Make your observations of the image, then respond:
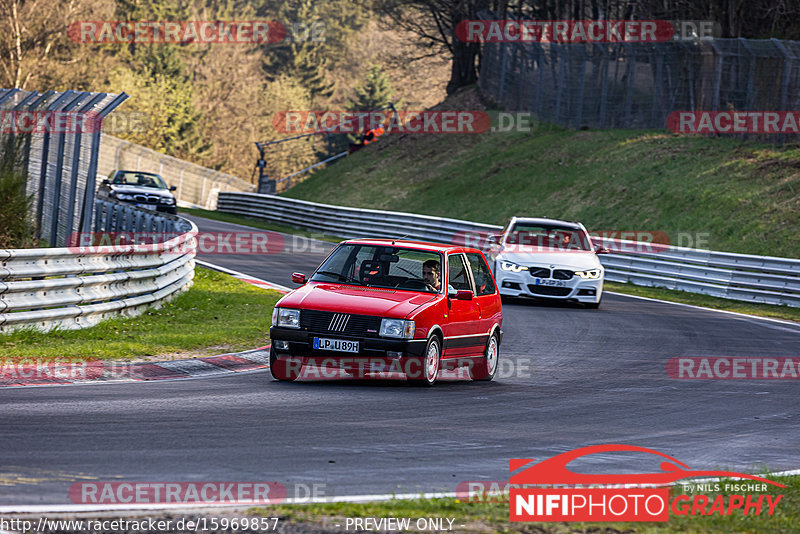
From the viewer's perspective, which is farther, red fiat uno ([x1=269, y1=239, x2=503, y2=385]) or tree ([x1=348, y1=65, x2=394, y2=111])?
tree ([x1=348, y1=65, x2=394, y2=111])

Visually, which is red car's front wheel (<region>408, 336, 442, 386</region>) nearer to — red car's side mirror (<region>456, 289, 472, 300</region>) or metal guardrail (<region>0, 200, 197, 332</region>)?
red car's side mirror (<region>456, 289, 472, 300</region>)

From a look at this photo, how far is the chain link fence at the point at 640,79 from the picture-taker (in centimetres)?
3550

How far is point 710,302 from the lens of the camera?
23.8 metres

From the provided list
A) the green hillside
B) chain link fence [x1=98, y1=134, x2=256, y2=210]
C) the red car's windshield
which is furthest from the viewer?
chain link fence [x1=98, y1=134, x2=256, y2=210]

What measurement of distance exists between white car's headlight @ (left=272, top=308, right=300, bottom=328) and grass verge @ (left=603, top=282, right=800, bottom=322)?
1345cm

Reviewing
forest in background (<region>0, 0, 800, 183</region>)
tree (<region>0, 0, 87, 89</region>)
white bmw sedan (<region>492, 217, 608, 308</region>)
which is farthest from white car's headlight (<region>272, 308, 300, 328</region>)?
tree (<region>0, 0, 87, 89</region>)

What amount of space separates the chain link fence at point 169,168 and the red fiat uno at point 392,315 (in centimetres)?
4893

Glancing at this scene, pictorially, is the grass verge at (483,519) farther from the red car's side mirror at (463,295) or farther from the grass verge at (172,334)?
the grass verge at (172,334)

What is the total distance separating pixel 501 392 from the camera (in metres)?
11.3

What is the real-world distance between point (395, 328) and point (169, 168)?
55.6m

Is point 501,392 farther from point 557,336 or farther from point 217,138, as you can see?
point 217,138

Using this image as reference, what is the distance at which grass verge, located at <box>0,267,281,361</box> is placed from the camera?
1168 centimetres

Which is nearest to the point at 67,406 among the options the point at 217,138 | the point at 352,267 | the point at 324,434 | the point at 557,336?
the point at 324,434

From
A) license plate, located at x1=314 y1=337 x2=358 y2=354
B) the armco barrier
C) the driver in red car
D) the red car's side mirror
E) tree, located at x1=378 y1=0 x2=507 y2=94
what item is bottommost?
the armco barrier
